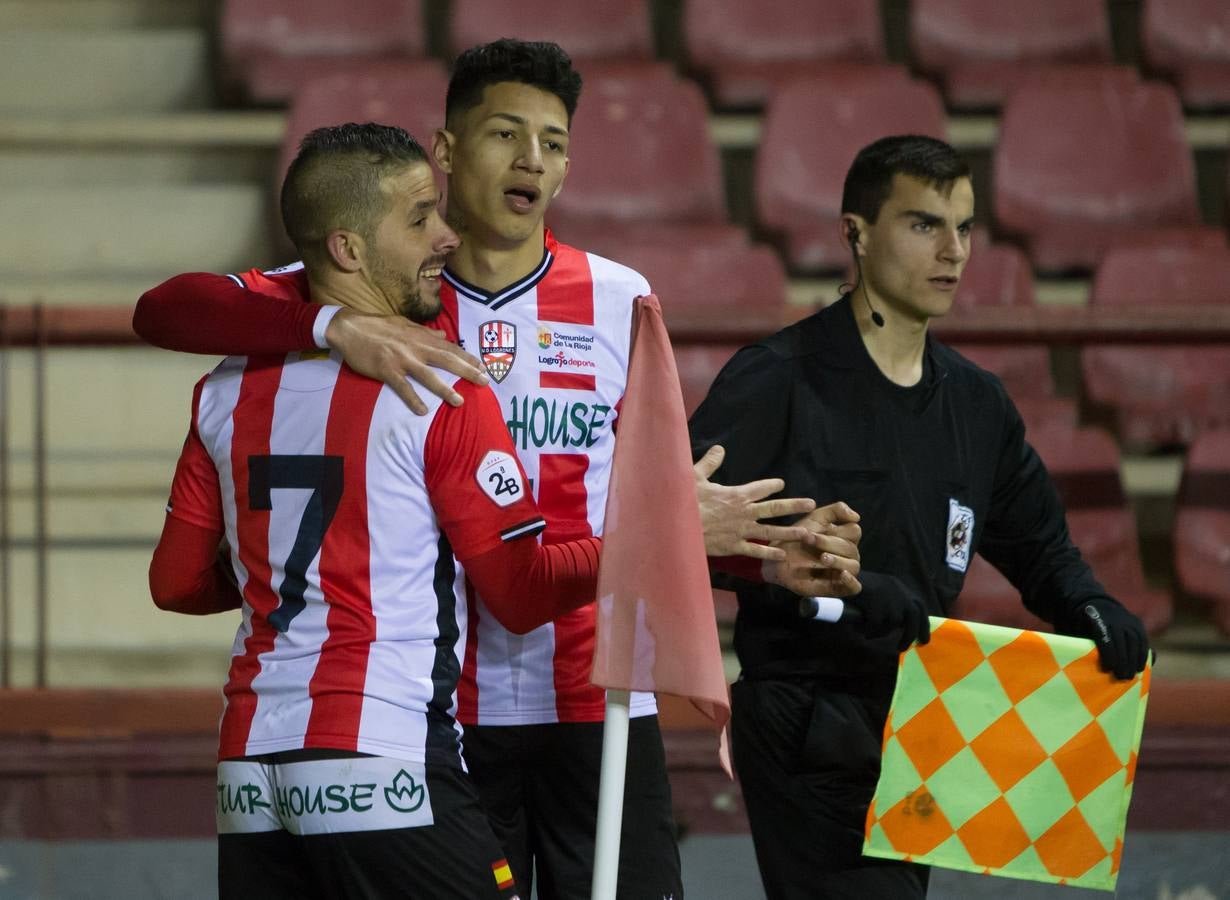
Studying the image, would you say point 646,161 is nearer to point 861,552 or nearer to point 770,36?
point 770,36

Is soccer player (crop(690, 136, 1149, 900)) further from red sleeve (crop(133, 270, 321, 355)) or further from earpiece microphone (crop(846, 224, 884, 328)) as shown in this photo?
red sleeve (crop(133, 270, 321, 355))

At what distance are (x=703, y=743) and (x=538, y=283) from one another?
5.97ft

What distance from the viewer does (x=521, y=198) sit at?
2672mm

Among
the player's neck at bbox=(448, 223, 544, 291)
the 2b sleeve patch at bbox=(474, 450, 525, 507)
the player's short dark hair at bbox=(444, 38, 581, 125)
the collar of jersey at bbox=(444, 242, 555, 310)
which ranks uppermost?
the player's short dark hair at bbox=(444, 38, 581, 125)

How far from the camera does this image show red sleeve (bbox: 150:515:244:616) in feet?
7.59

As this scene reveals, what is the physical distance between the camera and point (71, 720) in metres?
4.15

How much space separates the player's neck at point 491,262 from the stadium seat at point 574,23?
3735mm

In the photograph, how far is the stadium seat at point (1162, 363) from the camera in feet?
17.9

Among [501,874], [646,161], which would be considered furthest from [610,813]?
[646,161]

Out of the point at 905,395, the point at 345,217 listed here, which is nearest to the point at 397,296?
the point at 345,217

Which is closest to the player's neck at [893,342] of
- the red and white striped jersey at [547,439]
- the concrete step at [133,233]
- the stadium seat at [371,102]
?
the red and white striped jersey at [547,439]

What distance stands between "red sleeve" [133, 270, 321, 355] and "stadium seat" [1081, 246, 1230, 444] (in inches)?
145

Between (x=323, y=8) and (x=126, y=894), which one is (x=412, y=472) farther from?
(x=323, y=8)

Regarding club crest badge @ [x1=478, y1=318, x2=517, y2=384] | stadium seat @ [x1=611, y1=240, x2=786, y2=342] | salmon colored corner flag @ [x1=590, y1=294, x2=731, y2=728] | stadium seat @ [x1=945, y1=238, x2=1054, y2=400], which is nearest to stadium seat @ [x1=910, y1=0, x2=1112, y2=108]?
stadium seat @ [x1=945, y1=238, x2=1054, y2=400]
